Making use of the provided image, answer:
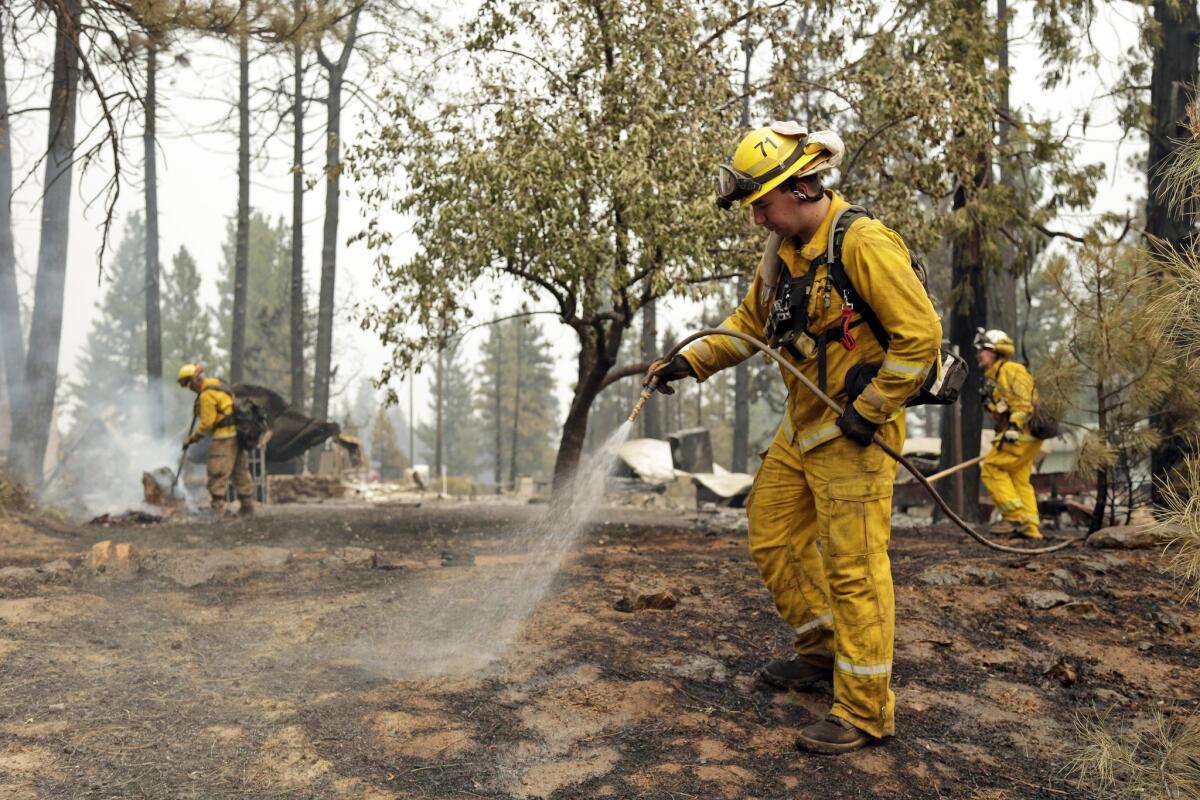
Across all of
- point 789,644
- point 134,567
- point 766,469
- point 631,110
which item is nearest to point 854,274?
point 766,469

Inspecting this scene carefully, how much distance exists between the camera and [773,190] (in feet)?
11.9

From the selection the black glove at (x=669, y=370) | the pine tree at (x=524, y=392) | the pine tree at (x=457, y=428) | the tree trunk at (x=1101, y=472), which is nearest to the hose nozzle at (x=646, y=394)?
the black glove at (x=669, y=370)

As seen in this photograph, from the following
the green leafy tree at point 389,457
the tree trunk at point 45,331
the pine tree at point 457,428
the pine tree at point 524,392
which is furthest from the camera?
the pine tree at point 457,428

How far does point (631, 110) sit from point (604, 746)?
23.3 feet

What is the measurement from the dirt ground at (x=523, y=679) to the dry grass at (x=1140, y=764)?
0.11m

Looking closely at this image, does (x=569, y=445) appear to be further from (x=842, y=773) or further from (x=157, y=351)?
(x=157, y=351)

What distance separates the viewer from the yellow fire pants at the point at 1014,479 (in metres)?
9.19

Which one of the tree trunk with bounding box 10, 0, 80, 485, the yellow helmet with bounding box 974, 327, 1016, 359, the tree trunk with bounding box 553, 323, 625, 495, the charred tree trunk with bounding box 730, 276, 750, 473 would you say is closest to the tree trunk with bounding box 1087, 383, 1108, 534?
the yellow helmet with bounding box 974, 327, 1016, 359

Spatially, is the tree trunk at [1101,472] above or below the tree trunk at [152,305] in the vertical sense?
below

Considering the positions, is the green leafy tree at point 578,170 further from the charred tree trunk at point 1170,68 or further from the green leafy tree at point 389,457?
the green leafy tree at point 389,457

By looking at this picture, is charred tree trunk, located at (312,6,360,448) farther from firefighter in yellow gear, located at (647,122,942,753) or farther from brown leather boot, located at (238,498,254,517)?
firefighter in yellow gear, located at (647,122,942,753)

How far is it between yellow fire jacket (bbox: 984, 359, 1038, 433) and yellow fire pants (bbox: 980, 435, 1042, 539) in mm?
226

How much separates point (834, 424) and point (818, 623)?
89cm

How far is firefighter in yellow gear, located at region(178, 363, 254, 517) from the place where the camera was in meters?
12.0
